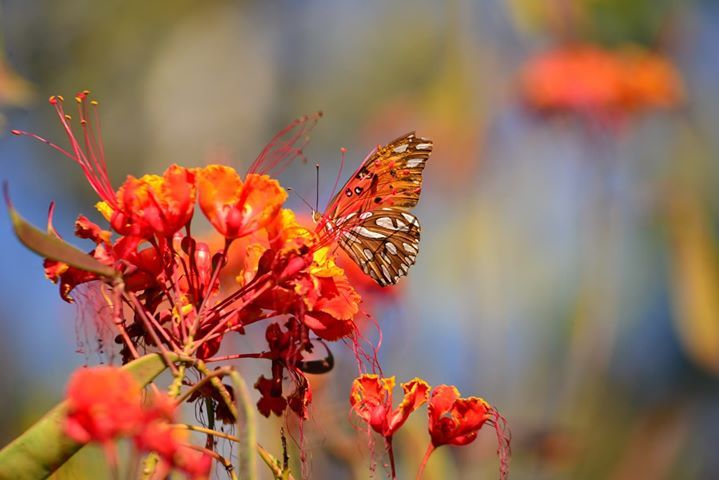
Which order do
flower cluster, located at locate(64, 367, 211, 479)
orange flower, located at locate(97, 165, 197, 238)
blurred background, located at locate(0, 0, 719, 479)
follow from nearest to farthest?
flower cluster, located at locate(64, 367, 211, 479), orange flower, located at locate(97, 165, 197, 238), blurred background, located at locate(0, 0, 719, 479)

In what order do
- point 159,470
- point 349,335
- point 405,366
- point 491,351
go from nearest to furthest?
point 159,470 → point 349,335 → point 405,366 → point 491,351

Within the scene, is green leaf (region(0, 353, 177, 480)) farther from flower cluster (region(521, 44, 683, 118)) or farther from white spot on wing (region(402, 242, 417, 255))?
flower cluster (region(521, 44, 683, 118))

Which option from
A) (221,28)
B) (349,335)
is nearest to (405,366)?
(221,28)

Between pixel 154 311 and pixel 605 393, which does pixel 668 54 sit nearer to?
pixel 605 393

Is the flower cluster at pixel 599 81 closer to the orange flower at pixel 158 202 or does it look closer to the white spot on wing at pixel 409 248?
the white spot on wing at pixel 409 248

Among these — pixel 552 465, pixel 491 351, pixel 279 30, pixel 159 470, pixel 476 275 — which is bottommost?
pixel 552 465

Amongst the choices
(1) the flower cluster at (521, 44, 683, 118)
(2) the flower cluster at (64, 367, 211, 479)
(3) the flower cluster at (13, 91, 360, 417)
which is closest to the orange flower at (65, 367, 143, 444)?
(2) the flower cluster at (64, 367, 211, 479)
